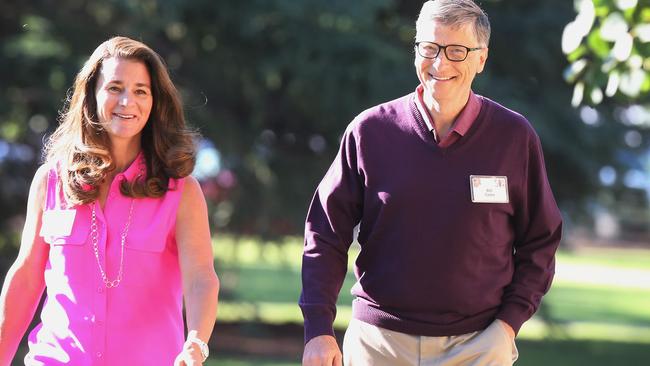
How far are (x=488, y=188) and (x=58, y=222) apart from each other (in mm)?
1379

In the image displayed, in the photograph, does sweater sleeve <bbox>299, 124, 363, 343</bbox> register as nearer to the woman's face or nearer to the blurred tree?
the woman's face

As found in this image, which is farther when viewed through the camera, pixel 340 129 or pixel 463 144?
pixel 340 129

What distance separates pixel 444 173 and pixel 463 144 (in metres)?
0.13

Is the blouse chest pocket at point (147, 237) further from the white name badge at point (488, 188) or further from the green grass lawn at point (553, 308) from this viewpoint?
the green grass lawn at point (553, 308)

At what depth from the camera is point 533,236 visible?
402cm

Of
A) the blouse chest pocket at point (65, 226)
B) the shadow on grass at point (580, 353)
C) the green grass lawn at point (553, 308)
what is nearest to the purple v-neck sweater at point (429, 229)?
the blouse chest pocket at point (65, 226)

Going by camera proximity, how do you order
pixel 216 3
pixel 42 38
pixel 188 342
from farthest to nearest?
1. pixel 42 38
2. pixel 216 3
3. pixel 188 342

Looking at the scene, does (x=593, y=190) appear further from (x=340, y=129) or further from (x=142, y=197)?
(x=142, y=197)

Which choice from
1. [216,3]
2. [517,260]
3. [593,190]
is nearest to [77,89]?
[517,260]

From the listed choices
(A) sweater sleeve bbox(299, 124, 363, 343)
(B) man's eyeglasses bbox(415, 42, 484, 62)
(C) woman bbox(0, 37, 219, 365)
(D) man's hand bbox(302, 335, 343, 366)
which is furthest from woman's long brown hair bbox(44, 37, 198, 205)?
(B) man's eyeglasses bbox(415, 42, 484, 62)

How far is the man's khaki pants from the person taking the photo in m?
3.88

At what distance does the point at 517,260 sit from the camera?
4062mm

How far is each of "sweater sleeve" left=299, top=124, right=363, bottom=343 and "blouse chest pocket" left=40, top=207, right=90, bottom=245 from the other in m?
0.78

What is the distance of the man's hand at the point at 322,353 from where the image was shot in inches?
153
